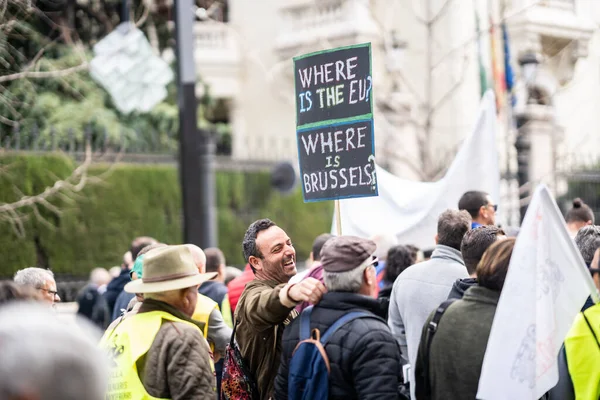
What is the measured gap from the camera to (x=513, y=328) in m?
3.92

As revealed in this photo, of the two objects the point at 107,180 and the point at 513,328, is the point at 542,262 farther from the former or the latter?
the point at 107,180

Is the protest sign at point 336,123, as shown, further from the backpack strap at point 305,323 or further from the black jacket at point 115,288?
the black jacket at point 115,288

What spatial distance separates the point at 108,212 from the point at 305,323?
32.9 feet

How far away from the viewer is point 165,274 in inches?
169

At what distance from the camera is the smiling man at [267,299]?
4.29 meters

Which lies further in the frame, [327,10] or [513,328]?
[327,10]

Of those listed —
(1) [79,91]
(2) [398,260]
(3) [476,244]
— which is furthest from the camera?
(1) [79,91]

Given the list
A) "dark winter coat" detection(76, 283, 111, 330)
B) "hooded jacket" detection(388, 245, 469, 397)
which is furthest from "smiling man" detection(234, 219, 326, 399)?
"dark winter coat" detection(76, 283, 111, 330)

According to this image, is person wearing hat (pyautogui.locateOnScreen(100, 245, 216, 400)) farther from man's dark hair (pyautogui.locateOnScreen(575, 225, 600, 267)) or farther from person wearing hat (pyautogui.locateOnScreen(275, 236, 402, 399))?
man's dark hair (pyautogui.locateOnScreen(575, 225, 600, 267))

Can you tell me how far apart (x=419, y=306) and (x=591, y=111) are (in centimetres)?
1944

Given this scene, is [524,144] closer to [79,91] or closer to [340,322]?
[79,91]

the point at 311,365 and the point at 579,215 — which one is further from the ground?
the point at 579,215

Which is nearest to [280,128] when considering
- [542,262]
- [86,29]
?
[86,29]

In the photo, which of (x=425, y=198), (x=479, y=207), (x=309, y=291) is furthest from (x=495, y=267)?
(x=425, y=198)
